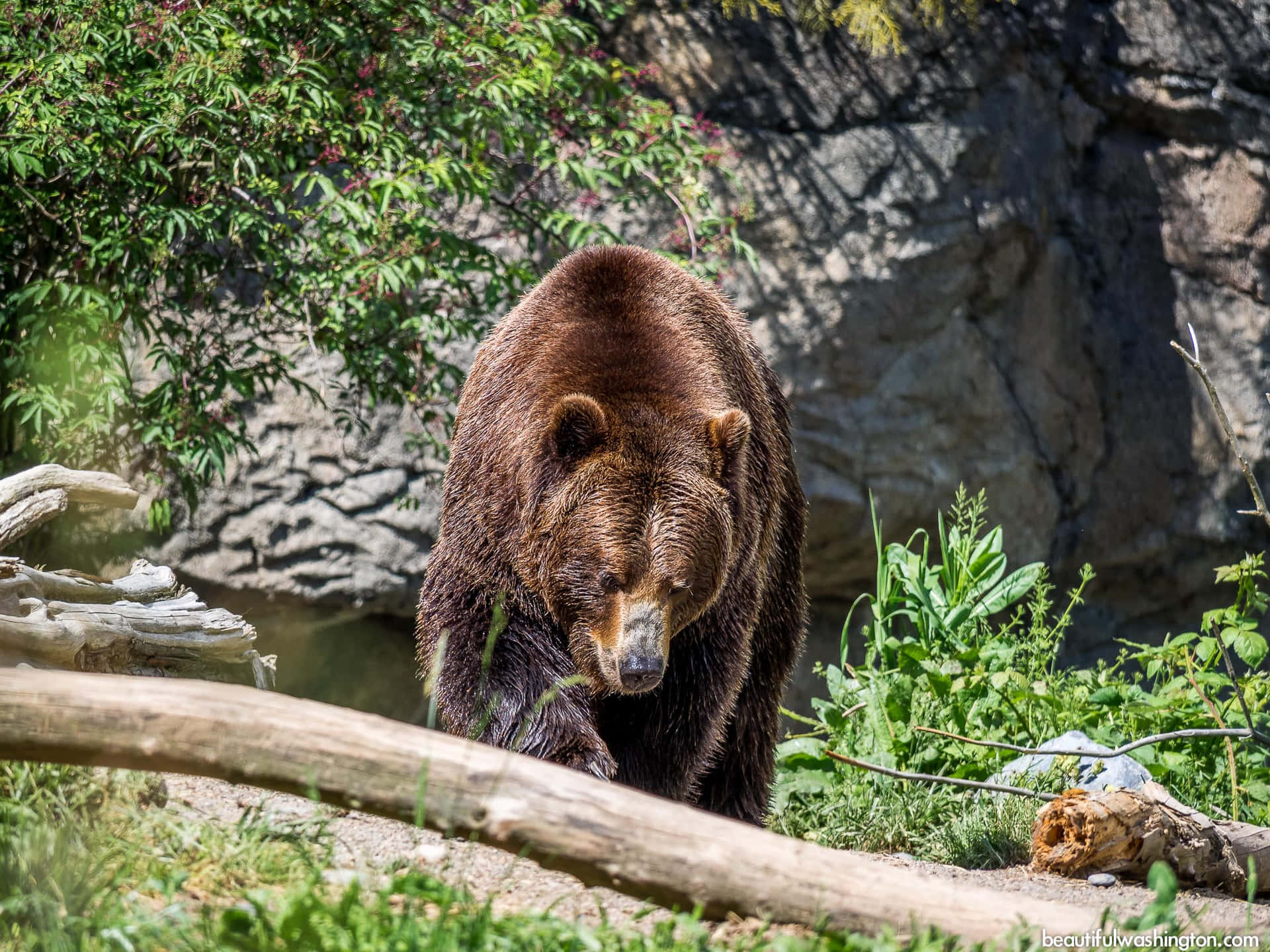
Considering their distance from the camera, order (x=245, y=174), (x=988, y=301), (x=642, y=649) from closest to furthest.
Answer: (x=642, y=649), (x=245, y=174), (x=988, y=301)

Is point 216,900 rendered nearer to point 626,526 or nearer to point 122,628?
point 626,526

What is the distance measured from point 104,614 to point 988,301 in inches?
259

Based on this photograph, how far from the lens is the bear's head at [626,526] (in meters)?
3.51

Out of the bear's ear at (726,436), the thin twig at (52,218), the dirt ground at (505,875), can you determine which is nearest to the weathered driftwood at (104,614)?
the dirt ground at (505,875)

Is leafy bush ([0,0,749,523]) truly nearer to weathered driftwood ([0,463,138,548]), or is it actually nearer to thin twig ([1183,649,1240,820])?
weathered driftwood ([0,463,138,548])

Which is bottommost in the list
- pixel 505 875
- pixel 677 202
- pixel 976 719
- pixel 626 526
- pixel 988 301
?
pixel 976 719

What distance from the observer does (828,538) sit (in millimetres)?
8508

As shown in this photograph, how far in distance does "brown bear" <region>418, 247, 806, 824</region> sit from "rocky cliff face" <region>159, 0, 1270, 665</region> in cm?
369

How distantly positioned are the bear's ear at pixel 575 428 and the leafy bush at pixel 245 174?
1.75m

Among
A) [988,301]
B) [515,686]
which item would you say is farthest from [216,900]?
[988,301]

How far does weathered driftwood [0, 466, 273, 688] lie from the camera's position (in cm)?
342

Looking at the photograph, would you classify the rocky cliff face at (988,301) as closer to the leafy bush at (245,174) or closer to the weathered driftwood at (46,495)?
the leafy bush at (245,174)

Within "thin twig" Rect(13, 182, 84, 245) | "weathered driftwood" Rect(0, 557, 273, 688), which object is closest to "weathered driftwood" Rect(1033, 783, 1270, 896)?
"weathered driftwood" Rect(0, 557, 273, 688)

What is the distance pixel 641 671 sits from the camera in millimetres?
3463
